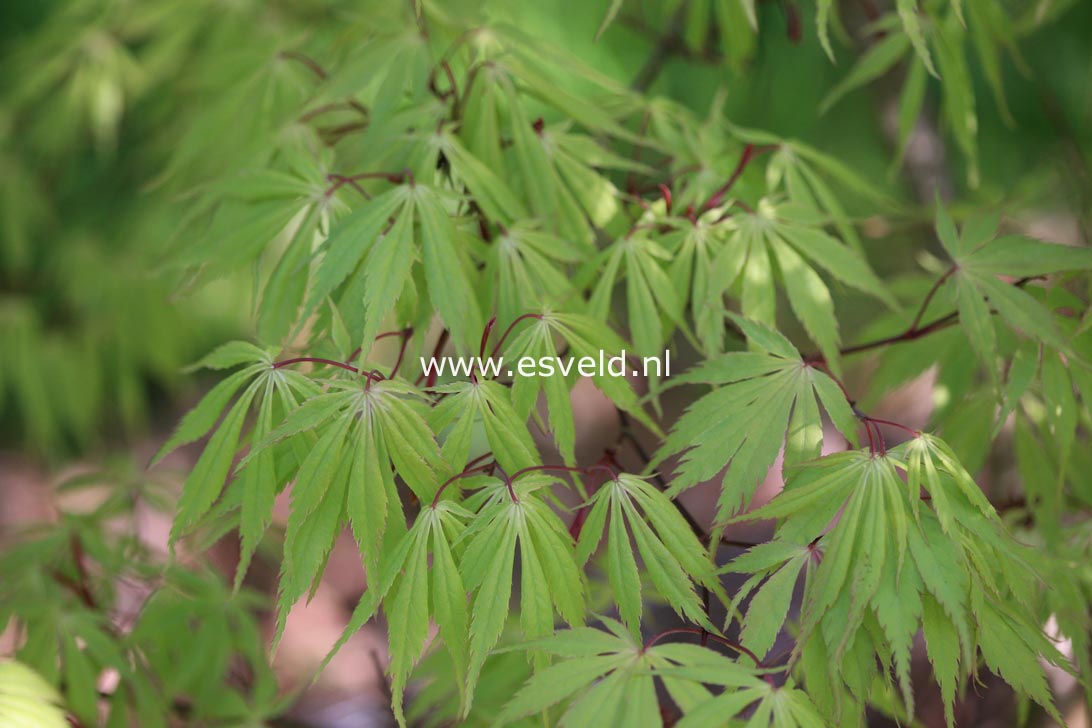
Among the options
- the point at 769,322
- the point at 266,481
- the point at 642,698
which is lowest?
the point at 642,698

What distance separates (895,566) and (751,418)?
139 mm

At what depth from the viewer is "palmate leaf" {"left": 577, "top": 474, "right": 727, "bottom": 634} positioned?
0.61 meters

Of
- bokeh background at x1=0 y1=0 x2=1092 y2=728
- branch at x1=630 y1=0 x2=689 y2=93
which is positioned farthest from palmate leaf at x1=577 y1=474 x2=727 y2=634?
branch at x1=630 y1=0 x2=689 y2=93

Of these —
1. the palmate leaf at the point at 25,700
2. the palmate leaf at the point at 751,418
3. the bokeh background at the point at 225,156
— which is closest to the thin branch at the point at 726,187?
the palmate leaf at the point at 751,418

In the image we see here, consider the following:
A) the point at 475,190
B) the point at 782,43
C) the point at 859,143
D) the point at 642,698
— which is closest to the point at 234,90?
the point at 475,190

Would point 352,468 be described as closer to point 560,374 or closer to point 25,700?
point 560,374

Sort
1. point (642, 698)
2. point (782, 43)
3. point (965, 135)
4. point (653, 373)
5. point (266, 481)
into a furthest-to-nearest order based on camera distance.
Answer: point (782, 43) < point (965, 135) < point (653, 373) < point (266, 481) < point (642, 698)

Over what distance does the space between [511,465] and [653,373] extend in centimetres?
18

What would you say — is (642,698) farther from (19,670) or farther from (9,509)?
(9,509)

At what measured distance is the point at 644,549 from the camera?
0.62m

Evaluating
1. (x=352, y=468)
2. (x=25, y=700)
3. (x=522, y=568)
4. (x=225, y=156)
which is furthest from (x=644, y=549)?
(x=225, y=156)

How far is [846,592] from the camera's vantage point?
1.92 feet

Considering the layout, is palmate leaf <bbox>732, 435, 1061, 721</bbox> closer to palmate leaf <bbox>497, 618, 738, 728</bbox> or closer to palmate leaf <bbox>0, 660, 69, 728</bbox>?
palmate leaf <bbox>497, 618, 738, 728</bbox>

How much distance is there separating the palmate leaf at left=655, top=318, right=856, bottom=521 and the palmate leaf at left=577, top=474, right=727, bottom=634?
0.03 meters
